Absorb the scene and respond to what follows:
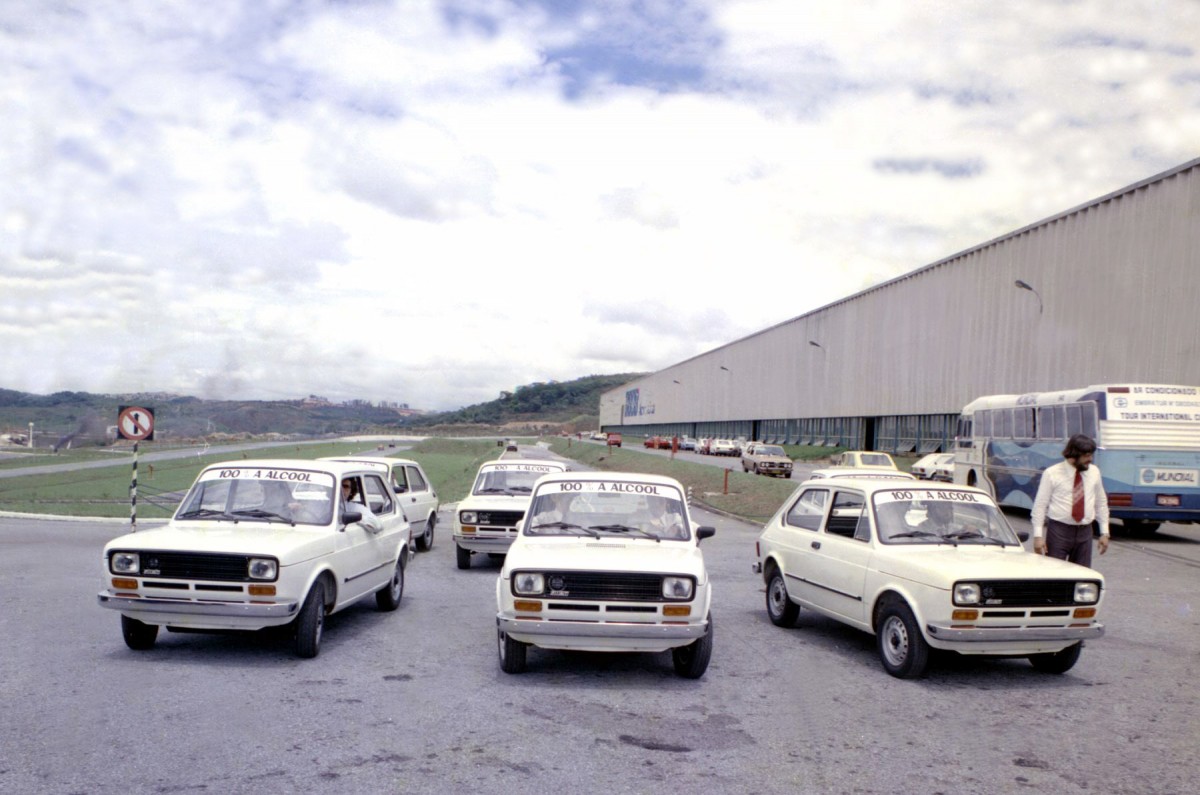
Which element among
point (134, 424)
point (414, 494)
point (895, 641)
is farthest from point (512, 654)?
point (134, 424)

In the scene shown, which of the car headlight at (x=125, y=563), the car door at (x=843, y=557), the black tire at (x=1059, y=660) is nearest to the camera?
the car headlight at (x=125, y=563)

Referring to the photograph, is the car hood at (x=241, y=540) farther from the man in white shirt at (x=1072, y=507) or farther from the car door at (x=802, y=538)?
the man in white shirt at (x=1072, y=507)

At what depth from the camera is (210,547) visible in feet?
25.7

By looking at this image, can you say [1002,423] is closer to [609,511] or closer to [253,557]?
[609,511]

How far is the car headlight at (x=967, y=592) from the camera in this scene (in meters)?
7.36

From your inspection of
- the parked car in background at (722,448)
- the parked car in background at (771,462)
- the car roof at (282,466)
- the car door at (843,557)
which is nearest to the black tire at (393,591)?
the car roof at (282,466)

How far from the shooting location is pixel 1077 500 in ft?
29.5

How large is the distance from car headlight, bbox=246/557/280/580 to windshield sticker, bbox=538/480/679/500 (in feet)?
7.92

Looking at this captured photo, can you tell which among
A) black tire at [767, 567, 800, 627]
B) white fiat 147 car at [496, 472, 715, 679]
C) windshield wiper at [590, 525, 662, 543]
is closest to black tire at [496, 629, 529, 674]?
white fiat 147 car at [496, 472, 715, 679]

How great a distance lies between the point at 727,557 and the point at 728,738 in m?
10.1

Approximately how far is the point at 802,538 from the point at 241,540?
5301mm

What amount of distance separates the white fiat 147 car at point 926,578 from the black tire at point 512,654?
3.00 meters

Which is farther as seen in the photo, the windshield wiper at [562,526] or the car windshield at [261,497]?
the car windshield at [261,497]

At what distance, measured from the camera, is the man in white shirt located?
8.95m
